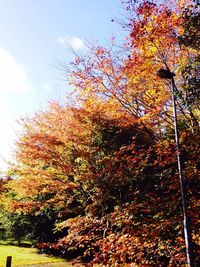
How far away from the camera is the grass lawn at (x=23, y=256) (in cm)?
1510

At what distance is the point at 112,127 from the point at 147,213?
→ 482cm

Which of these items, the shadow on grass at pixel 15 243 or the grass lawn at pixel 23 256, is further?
the shadow on grass at pixel 15 243

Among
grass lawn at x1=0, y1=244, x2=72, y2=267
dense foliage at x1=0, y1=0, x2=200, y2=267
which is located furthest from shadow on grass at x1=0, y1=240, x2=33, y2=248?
dense foliage at x1=0, y1=0, x2=200, y2=267

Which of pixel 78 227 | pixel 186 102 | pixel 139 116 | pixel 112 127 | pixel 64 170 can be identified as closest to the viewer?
pixel 186 102

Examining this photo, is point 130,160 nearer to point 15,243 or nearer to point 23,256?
point 23,256

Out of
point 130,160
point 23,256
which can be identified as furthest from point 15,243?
point 130,160

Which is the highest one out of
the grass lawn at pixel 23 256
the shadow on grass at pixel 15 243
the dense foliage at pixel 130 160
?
the dense foliage at pixel 130 160

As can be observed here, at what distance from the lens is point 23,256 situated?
16688 mm

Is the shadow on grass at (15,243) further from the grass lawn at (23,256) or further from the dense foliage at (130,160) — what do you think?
the dense foliage at (130,160)

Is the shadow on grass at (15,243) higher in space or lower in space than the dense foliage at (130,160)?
lower

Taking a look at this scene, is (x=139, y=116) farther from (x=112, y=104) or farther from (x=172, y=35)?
(x=172, y=35)

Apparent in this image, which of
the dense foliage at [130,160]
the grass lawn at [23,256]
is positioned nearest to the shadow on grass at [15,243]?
the grass lawn at [23,256]

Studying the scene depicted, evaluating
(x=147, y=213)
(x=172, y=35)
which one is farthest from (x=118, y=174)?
(x=172, y=35)

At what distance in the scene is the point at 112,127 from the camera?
46.8 feet
